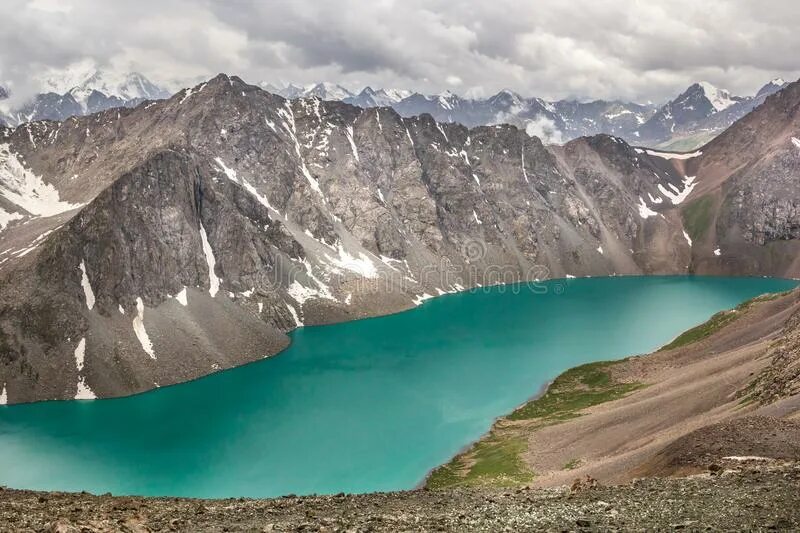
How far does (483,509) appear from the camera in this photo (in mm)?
26766

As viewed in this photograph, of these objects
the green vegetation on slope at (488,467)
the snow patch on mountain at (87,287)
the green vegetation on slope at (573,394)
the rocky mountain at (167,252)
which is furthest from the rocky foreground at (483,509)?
the snow patch on mountain at (87,287)

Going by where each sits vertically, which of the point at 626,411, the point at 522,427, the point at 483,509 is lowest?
the point at 522,427

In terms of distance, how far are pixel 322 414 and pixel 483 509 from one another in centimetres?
6280

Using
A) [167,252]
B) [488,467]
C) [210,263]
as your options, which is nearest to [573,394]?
[488,467]

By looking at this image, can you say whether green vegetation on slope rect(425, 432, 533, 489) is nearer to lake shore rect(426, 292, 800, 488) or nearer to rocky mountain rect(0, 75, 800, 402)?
lake shore rect(426, 292, 800, 488)

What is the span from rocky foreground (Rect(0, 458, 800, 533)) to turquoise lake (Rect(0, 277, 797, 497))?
109 ft

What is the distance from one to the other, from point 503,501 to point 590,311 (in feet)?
472

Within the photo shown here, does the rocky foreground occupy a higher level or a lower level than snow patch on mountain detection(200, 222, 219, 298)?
lower

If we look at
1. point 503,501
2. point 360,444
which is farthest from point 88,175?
point 503,501

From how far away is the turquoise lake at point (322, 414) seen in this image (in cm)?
6650

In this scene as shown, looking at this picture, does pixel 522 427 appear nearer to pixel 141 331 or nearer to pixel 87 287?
pixel 141 331

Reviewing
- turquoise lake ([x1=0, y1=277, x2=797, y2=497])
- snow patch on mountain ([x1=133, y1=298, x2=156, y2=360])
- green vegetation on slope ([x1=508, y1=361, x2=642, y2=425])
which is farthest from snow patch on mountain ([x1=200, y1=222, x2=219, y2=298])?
green vegetation on slope ([x1=508, y1=361, x2=642, y2=425])

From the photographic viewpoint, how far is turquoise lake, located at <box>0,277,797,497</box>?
2618 inches

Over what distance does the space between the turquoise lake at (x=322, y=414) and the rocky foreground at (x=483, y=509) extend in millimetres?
33171
